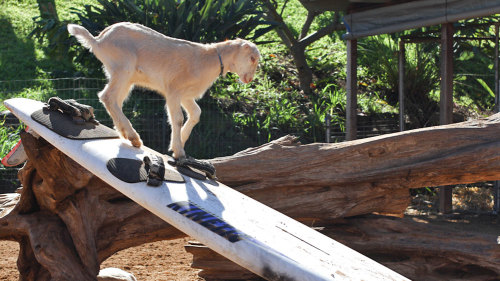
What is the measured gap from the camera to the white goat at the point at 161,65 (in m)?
4.45

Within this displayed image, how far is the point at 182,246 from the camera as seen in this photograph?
23.0ft

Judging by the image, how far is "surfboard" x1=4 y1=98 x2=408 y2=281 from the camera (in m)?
2.96

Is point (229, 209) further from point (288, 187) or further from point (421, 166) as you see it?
point (421, 166)

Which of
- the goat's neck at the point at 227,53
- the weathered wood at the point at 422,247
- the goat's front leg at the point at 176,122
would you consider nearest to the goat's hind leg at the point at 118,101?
the goat's front leg at the point at 176,122

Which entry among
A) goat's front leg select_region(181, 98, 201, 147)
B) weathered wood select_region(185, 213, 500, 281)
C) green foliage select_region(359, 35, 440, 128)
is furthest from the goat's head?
green foliage select_region(359, 35, 440, 128)

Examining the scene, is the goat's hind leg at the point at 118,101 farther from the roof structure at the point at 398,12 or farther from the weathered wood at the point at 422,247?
the roof structure at the point at 398,12

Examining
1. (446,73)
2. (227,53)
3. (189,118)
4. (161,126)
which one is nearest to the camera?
(227,53)

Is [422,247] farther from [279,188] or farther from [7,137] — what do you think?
[7,137]

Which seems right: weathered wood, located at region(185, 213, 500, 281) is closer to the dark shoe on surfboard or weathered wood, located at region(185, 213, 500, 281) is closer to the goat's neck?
the dark shoe on surfboard

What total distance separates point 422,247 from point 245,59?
210 cm

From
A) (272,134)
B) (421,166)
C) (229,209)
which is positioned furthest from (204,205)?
(272,134)

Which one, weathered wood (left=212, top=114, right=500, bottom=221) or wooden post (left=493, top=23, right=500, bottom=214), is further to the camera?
wooden post (left=493, top=23, right=500, bottom=214)

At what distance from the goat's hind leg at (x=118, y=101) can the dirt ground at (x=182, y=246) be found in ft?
5.72

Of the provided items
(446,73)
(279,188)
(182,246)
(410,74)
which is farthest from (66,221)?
(410,74)
